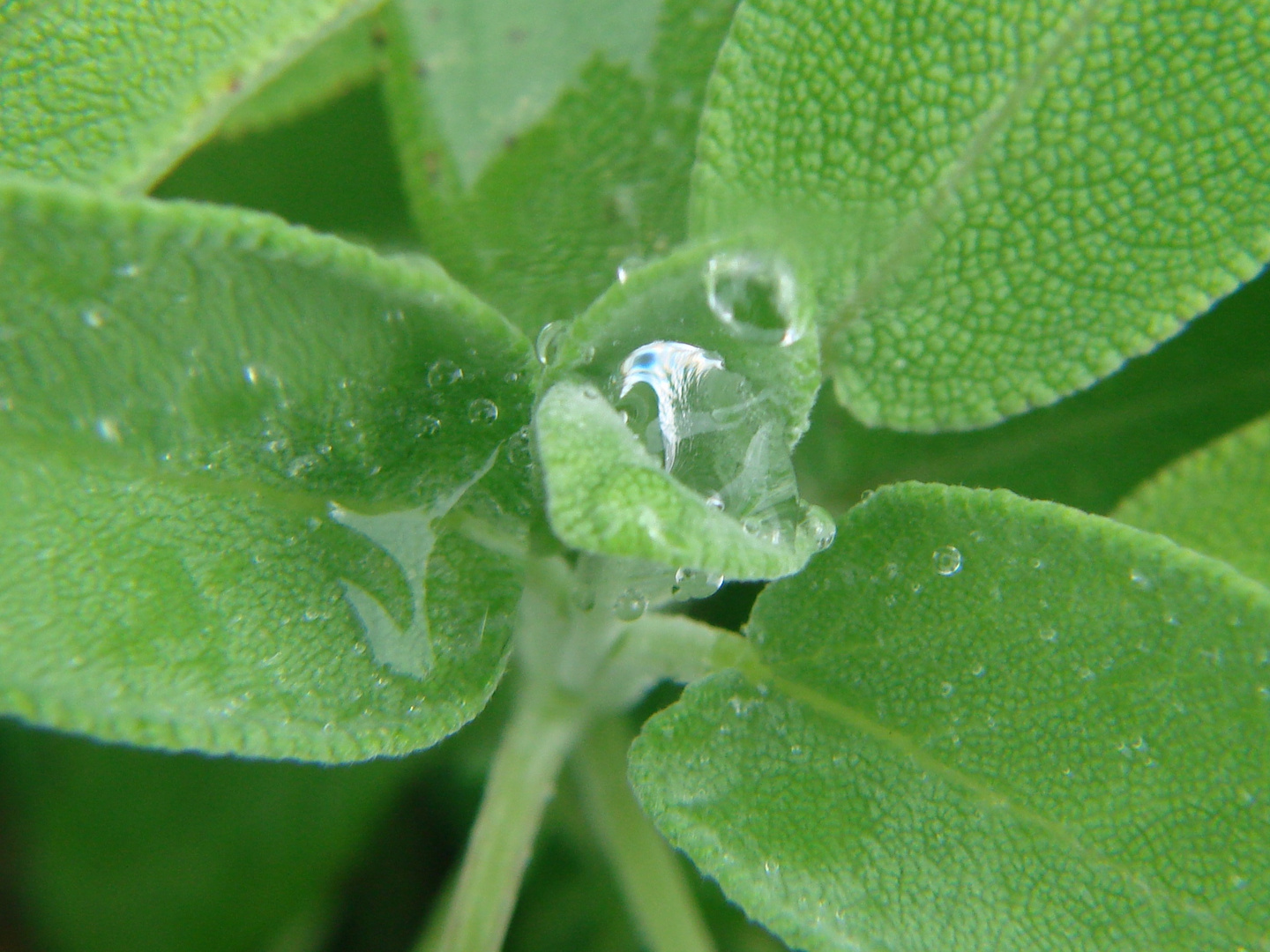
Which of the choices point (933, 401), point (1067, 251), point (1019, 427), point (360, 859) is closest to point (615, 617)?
point (933, 401)

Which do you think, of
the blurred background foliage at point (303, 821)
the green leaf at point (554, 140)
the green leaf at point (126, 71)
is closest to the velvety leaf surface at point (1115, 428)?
the blurred background foliage at point (303, 821)

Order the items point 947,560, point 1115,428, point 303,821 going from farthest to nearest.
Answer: point 303,821 < point 1115,428 < point 947,560

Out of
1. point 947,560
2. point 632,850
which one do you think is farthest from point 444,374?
point 632,850

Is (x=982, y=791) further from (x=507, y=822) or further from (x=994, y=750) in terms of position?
(x=507, y=822)

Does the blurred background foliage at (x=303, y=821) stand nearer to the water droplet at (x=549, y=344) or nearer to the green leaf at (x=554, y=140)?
the green leaf at (x=554, y=140)

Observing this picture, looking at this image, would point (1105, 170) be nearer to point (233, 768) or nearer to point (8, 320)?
point (8, 320)

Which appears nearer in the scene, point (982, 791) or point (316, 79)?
point (982, 791)

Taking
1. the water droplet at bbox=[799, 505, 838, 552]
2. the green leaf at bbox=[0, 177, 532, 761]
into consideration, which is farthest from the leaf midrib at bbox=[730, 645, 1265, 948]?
the green leaf at bbox=[0, 177, 532, 761]
